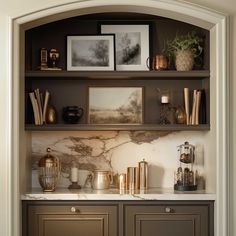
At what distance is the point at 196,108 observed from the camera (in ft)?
13.7

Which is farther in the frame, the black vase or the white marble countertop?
the black vase

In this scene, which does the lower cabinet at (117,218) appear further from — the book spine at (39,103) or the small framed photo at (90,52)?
the small framed photo at (90,52)

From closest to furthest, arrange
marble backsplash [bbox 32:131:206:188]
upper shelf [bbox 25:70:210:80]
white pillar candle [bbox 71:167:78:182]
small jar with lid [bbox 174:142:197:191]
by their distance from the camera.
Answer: upper shelf [bbox 25:70:210:80], small jar with lid [bbox 174:142:197:191], white pillar candle [bbox 71:167:78:182], marble backsplash [bbox 32:131:206:188]

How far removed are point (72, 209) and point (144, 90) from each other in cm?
117

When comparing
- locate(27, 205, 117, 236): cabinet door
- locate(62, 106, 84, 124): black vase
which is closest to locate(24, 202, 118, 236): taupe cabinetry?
locate(27, 205, 117, 236): cabinet door

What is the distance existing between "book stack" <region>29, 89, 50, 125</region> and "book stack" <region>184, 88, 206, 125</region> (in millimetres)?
1129

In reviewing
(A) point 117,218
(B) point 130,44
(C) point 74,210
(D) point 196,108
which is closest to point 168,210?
(A) point 117,218

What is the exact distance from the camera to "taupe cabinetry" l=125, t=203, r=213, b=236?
392cm

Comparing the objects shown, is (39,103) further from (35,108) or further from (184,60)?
(184,60)

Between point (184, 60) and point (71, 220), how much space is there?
152 cm

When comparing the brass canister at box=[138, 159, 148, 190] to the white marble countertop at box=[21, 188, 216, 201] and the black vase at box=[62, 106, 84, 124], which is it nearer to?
the white marble countertop at box=[21, 188, 216, 201]

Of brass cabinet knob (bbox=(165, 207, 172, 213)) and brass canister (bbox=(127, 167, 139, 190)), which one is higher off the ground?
brass canister (bbox=(127, 167, 139, 190))

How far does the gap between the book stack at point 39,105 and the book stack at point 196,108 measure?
1.13 metres
